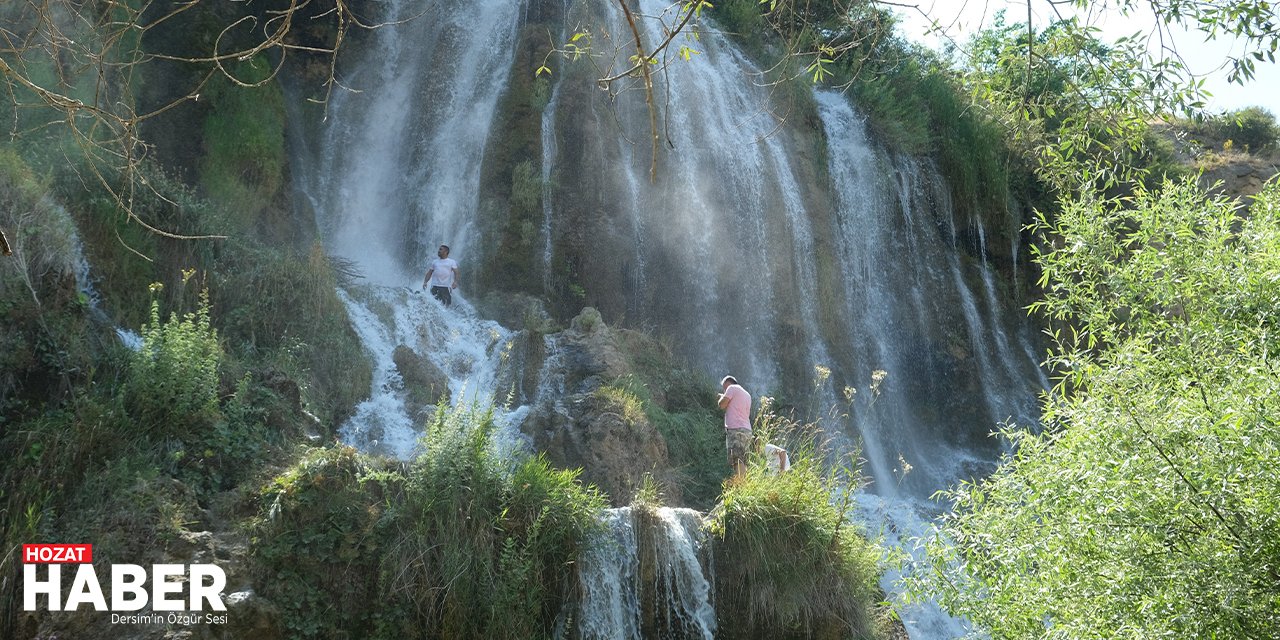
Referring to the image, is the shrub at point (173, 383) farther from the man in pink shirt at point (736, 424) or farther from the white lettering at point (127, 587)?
the man in pink shirt at point (736, 424)

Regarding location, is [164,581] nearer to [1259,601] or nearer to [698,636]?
[698,636]

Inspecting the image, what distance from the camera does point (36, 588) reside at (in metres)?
5.62

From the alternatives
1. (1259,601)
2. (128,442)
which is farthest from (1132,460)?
(128,442)

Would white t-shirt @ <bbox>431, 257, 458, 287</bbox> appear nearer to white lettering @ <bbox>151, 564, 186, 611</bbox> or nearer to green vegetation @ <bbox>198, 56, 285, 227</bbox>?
green vegetation @ <bbox>198, 56, 285, 227</bbox>

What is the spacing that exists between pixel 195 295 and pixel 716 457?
18.9 feet

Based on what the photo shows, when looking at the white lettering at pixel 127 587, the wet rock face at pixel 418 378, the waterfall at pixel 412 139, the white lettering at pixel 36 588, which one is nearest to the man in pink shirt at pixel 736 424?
the wet rock face at pixel 418 378

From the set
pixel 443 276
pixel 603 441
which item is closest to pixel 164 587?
pixel 603 441

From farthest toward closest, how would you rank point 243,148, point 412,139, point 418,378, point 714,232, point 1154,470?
point 412,139
point 714,232
point 243,148
point 418,378
point 1154,470

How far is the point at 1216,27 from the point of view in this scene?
471 centimetres

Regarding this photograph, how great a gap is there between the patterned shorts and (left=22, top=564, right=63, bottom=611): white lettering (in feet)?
18.7

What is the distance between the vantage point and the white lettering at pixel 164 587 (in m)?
5.82

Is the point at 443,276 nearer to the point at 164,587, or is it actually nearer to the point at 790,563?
the point at 790,563

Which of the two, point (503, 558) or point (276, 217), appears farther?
point (276, 217)

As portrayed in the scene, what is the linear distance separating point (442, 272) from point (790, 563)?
23.7 feet
